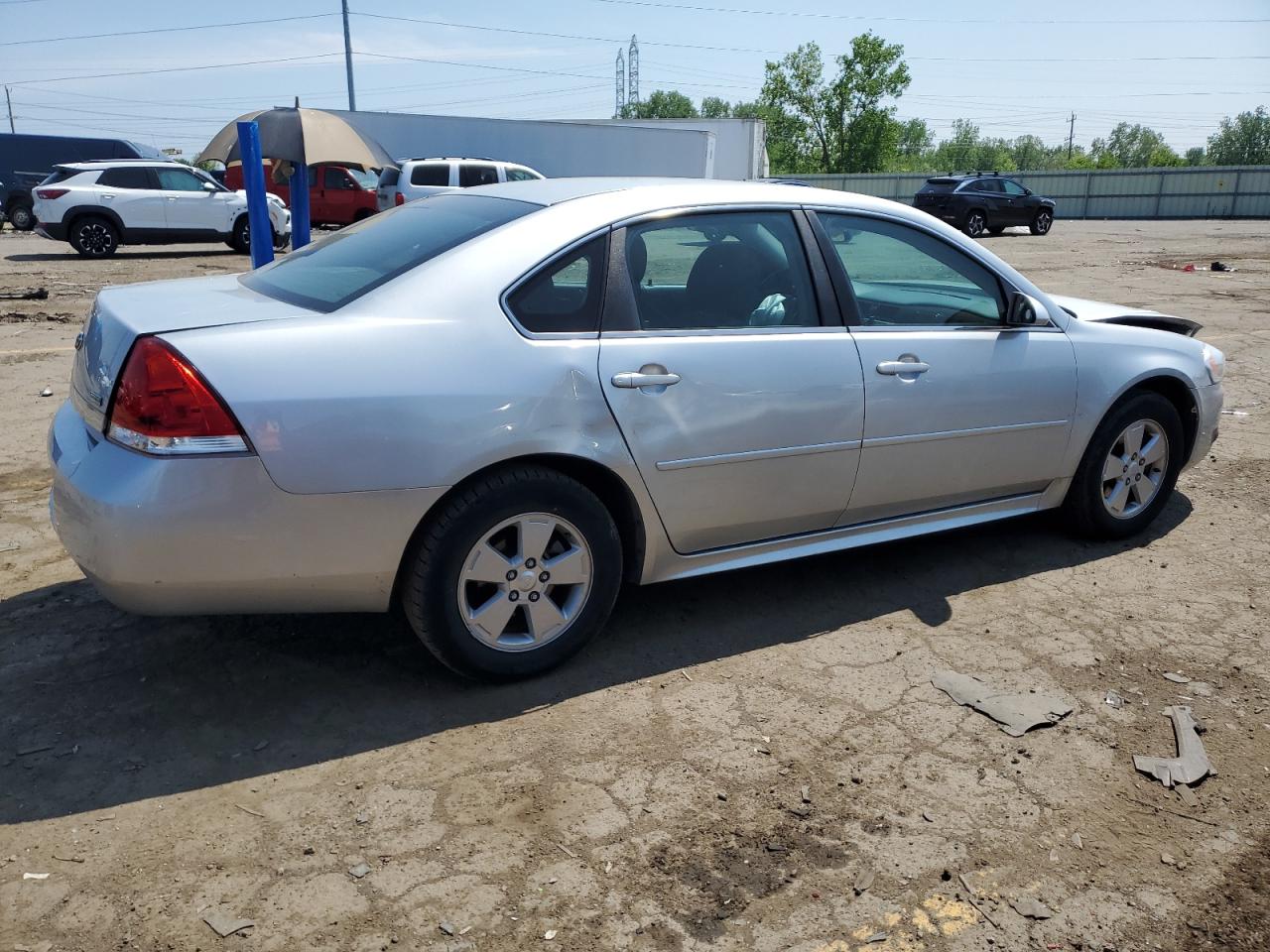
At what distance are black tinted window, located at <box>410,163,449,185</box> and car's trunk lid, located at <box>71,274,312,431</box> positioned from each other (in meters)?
19.6

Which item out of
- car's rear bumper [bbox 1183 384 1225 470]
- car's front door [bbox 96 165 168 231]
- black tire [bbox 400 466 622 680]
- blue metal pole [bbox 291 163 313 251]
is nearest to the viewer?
black tire [bbox 400 466 622 680]

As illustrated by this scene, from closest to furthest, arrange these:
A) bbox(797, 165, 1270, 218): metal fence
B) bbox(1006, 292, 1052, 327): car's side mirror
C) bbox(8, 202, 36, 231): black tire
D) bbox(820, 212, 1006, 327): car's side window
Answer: bbox(820, 212, 1006, 327): car's side window
bbox(1006, 292, 1052, 327): car's side mirror
bbox(8, 202, 36, 231): black tire
bbox(797, 165, 1270, 218): metal fence

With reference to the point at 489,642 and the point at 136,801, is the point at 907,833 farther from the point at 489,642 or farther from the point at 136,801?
the point at 136,801

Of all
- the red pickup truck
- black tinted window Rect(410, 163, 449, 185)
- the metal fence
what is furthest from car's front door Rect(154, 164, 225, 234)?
the metal fence

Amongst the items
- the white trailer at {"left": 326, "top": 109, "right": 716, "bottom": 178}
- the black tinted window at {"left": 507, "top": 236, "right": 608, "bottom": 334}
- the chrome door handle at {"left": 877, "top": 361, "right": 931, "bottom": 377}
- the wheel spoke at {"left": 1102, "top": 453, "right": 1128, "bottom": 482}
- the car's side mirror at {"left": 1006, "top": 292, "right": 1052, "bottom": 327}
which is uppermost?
the white trailer at {"left": 326, "top": 109, "right": 716, "bottom": 178}

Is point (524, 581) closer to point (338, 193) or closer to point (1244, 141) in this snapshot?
point (338, 193)

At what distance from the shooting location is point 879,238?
13.5 feet

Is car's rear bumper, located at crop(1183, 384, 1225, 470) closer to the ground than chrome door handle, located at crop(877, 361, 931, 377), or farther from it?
closer to the ground

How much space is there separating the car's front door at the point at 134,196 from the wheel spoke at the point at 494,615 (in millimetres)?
17966

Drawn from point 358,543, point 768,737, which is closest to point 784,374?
point 768,737

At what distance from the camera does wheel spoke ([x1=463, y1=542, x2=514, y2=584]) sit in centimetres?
316

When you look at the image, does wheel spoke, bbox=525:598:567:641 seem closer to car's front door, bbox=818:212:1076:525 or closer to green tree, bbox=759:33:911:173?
car's front door, bbox=818:212:1076:525

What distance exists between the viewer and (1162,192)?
1786 inches

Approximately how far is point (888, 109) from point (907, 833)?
289 ft
